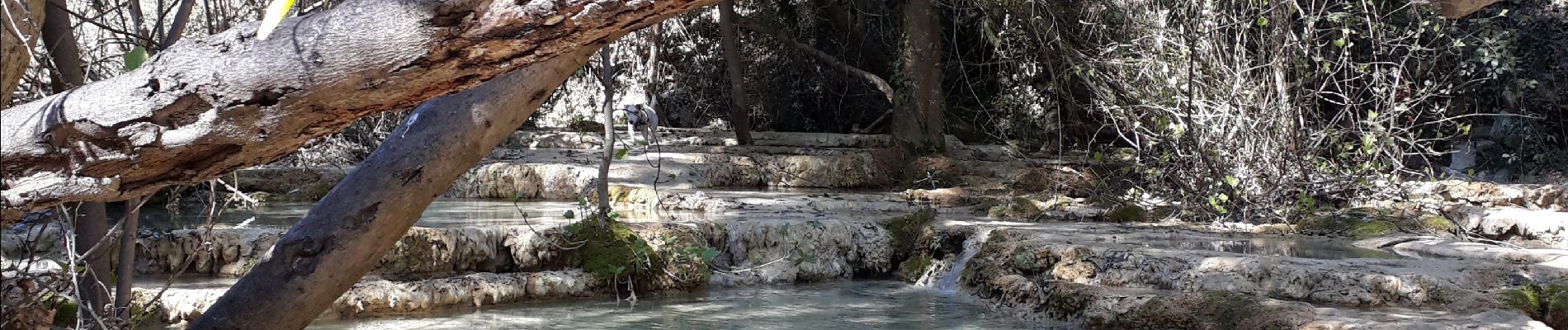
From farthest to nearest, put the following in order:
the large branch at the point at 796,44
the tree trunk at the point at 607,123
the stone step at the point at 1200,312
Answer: the large branch at the point at 796,44 < the tree trunk at the point at 607,123 < the stone step at the point at 1200,312

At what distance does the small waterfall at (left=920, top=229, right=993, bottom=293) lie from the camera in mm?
7814

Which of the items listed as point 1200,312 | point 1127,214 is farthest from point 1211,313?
point 1127,214

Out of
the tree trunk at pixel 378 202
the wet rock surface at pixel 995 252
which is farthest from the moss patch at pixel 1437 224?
the tree trunk at pixel 378 202

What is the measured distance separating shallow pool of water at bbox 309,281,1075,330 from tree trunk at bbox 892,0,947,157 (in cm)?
502

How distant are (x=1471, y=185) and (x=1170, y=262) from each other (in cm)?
450

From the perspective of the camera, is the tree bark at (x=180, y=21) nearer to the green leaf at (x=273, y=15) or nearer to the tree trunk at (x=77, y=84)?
the tree trunk at (x=77, y=84)

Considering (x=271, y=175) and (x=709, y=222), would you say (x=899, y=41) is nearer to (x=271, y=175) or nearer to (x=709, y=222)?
(x=709, y=222)

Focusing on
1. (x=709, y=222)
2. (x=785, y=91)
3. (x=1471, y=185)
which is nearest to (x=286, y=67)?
(x=709, y=222)

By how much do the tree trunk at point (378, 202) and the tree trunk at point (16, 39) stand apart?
875mm

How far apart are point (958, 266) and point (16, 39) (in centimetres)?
644

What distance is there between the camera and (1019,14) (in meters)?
9.97

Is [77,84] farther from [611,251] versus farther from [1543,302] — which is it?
[1543,302]

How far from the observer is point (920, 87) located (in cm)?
1262

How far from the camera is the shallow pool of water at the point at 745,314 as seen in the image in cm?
638
